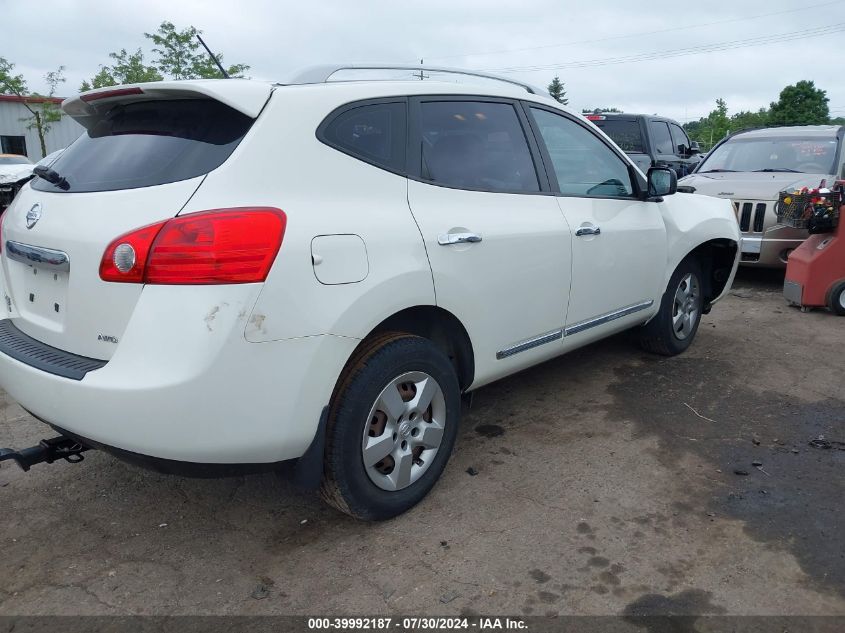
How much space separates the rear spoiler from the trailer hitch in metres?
1.35

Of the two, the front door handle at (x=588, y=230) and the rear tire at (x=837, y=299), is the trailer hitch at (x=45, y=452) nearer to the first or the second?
the front door handle at (x=588, y=230)

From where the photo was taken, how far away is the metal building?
30328mm

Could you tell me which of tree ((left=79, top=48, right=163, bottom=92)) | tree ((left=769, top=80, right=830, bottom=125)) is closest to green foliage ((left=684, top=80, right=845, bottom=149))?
tree ((left=769, top=80, right=830, bottom=125))

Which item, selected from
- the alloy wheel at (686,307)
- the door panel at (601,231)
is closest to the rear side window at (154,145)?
the door panel at (601,231)

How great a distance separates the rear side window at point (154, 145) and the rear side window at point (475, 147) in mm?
882

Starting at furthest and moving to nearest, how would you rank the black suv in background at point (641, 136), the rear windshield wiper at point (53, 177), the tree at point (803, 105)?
the tree at point (803, 105)
the black suv in background at point (641, 136)
the rear windshield wiper at point (53, 177)

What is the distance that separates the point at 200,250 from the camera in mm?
2197

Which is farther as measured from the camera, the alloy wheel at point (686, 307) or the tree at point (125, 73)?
the tree at point (125, 73)

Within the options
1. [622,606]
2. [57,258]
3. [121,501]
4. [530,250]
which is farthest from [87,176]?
[622,606]

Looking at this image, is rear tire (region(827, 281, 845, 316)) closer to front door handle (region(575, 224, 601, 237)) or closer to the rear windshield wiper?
front door handle (region(575, 224, 601, 237))

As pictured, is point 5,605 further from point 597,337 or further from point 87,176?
point 597,337

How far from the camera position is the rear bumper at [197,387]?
85.4 inches

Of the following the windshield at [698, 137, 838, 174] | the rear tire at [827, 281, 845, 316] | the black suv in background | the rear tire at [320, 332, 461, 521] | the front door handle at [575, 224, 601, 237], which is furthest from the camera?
the black suv in background

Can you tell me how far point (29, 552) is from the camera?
2736 mm
